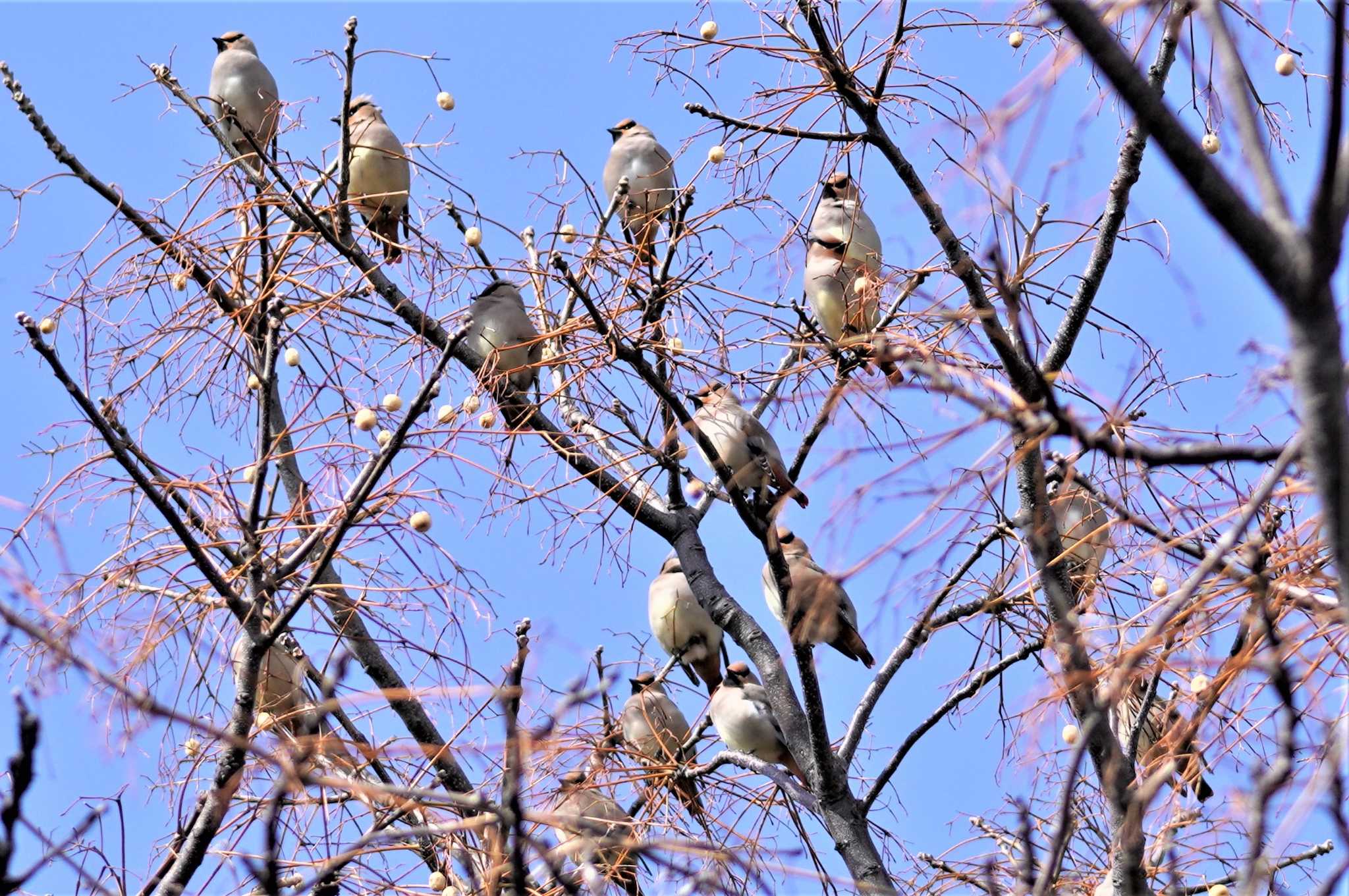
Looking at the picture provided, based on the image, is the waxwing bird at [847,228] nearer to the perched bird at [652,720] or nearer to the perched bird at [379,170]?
the perched bird at [379,170]

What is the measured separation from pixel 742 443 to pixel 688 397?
0.70 metres

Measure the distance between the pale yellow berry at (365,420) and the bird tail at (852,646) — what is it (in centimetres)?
280

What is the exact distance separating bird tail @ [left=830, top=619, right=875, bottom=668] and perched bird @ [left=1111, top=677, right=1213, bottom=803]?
1.04 m

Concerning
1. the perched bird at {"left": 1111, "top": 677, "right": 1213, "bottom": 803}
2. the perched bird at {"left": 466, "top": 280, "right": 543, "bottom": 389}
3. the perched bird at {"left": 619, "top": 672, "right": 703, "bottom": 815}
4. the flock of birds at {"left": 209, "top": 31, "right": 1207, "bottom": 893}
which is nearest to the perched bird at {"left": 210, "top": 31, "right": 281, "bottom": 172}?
the flock of birds at {"left": 209, "top": 31, "right": 1207, "bottom": 893}

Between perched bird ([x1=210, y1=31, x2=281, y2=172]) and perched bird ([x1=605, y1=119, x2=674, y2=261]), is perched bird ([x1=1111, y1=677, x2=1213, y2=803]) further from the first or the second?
perched bird ([x1=210, y1=31, x2=281, y2=172])

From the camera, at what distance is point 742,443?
5.64 meters

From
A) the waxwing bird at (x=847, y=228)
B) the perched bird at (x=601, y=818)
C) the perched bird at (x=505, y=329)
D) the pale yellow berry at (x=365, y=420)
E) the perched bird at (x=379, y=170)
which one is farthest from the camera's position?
the waxwing bird at (x=847, y=228)

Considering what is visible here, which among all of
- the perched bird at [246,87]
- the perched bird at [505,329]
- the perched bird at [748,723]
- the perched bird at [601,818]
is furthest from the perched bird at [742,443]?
the perched bird at [246,87]

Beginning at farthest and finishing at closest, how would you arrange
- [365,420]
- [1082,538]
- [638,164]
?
[638,164]
[1082,538]
[365,420]

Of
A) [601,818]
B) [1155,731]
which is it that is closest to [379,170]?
[601,818]

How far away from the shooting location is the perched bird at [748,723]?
589 centimetres

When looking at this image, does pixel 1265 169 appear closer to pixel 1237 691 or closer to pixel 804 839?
pixel 1237 691

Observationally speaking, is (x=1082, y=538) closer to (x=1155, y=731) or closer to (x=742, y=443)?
(x=1155, y=731)

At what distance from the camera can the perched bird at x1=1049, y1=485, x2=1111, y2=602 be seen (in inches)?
170
